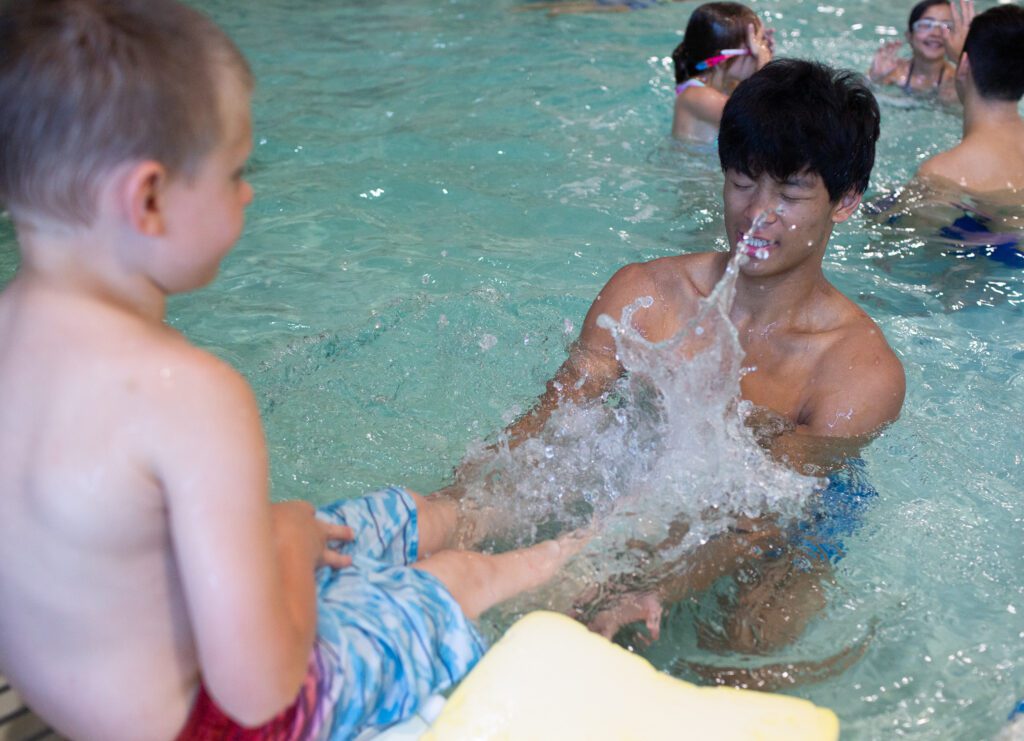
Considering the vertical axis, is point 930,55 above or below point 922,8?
below

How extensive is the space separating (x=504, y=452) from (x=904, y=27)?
7.57m

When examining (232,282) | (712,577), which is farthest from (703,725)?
(232,282)

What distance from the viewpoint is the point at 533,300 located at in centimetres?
390

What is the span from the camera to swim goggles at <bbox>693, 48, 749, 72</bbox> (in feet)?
17.5

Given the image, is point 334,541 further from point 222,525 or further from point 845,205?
point 845,205

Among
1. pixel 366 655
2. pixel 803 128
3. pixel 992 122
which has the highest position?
pixel 803 128

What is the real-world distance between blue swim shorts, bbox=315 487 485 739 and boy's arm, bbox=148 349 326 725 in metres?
0.22

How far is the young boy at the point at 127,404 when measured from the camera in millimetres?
1281

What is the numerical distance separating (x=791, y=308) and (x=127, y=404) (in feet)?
6.39

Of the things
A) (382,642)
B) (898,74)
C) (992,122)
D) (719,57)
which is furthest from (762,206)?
(898,74)

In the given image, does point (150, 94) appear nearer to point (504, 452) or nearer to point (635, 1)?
point (504, 452)

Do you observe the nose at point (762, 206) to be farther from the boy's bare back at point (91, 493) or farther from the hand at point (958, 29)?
the hand at point (958, 29)

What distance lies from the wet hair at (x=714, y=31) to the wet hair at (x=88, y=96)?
448 cm

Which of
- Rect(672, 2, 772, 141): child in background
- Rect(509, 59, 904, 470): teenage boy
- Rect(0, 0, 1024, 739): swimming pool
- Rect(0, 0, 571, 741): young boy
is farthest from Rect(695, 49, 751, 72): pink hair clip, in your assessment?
Rect(0, 0, 571, 741): young boy
